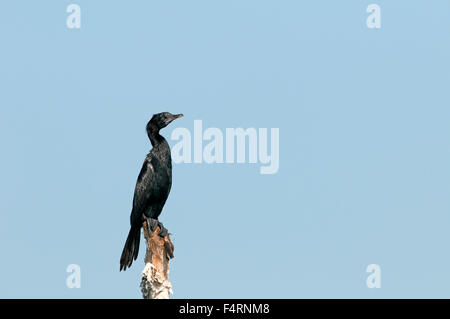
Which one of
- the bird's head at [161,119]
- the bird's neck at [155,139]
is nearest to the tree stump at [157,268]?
the bird's neck at [155,139]

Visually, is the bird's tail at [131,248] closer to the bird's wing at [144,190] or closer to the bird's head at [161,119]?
the bird's wing at [144,190]

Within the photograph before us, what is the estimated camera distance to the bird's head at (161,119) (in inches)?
699

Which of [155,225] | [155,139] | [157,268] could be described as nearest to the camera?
[157,268]

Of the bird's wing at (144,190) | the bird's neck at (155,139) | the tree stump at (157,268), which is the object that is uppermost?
the bird's neck at (155,139)

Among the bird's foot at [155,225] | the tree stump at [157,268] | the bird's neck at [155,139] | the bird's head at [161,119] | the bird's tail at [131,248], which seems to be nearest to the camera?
the tree stump at [157,268]

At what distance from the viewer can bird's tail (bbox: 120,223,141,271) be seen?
17406mm

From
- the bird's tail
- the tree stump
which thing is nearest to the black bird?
the bird's tail

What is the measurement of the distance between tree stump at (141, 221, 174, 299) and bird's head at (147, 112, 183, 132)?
2.23 metres

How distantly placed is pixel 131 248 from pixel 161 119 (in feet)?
7.51

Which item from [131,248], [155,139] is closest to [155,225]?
[131,248]

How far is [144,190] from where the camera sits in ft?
58.3

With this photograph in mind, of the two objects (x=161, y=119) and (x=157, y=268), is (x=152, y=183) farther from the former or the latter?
(x=157, y=268)
